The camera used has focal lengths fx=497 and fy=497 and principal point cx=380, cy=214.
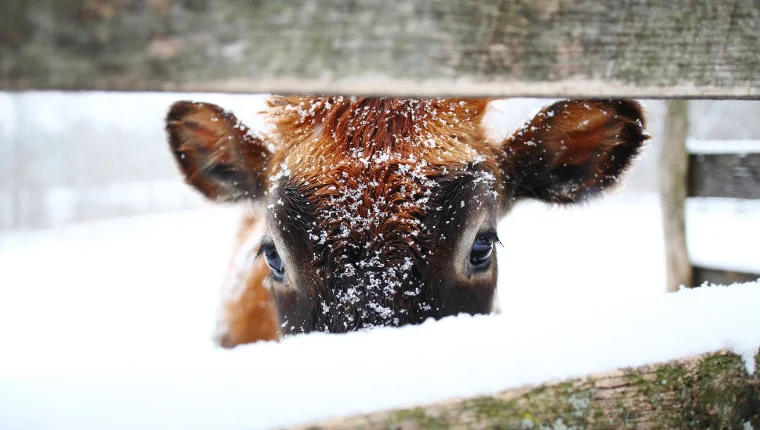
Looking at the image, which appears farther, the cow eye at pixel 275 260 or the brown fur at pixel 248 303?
the brown fur at pixel 248 303

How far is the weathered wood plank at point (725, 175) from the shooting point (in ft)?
10.0

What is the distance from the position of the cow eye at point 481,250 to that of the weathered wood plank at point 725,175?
76.2 inches

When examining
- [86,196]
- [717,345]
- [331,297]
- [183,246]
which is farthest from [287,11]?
[86,196]

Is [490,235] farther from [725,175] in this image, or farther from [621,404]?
[725,175]

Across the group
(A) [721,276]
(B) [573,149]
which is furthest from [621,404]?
(A) [721,276]

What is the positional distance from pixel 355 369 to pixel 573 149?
201cm

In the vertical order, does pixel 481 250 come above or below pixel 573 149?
below

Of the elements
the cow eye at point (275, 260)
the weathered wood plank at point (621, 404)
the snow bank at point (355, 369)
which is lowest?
the weathered wood plank at point (621, 404)

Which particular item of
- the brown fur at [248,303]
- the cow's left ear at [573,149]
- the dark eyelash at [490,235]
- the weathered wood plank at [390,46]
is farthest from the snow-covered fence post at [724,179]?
the brown fur at [248,303]

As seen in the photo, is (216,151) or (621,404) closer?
(621,404)

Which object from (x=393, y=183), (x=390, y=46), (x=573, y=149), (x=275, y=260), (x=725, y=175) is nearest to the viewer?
(x=390, y=46)

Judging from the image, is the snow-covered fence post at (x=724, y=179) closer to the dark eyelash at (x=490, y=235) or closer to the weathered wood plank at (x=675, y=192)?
the weathered wood plank at (x=675, y=192)

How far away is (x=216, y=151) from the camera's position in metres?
2.72

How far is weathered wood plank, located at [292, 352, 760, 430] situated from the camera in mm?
905
